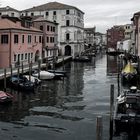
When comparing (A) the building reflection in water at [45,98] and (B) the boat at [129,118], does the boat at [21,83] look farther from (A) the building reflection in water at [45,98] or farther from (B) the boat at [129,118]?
(B) the boat at [129,118]

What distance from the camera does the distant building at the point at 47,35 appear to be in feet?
201

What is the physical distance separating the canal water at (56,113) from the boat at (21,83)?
2.79 ft

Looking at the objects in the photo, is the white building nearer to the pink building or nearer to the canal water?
the pink building

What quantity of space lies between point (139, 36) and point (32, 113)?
34037mm

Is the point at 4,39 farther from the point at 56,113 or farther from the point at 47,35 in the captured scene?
the point at 56,113

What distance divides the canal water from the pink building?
8679 mm

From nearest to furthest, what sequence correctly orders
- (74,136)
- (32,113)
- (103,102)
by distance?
1. (74,136)
2. (32,113)
3. (103,102)

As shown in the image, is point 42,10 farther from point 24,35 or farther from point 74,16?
point 24,35

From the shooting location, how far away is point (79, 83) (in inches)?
1606

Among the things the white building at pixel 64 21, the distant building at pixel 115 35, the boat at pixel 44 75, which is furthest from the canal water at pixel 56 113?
the distant building at pixel 115 35

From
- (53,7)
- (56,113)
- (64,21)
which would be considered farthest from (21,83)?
(53,7)

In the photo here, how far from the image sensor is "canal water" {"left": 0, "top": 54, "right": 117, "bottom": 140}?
66.2ft

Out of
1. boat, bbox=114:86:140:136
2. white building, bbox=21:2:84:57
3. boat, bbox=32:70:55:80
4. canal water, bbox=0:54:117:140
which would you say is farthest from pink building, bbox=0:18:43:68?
white building, bbox=21:2:84:57

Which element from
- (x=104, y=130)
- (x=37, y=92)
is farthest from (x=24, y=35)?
(x=104, y=130)
